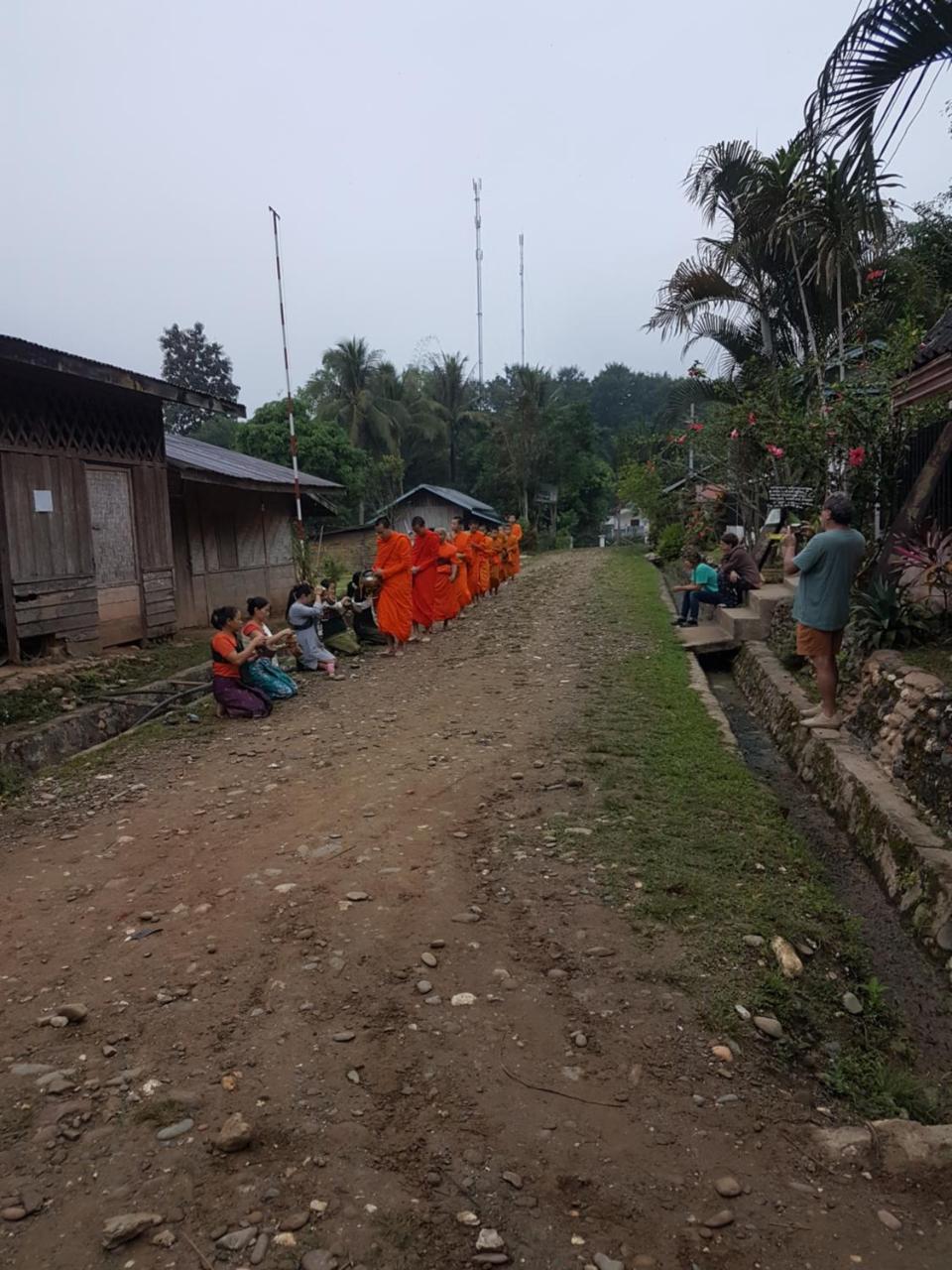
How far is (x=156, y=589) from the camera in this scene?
36.2ft

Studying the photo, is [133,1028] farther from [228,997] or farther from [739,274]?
[739,274]

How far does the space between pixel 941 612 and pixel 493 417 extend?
120 ft

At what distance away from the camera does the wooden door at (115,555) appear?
10039 mm

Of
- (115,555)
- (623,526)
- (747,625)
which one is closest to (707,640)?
(747,625)

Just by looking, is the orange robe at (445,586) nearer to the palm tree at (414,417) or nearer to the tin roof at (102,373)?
the tin roof at (102,373)

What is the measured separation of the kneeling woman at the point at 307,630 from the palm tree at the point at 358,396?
97.0ft

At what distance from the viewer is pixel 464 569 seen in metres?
14.2

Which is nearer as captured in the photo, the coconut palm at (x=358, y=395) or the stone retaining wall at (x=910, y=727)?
the stone retaining wall at (x=910, y=727)

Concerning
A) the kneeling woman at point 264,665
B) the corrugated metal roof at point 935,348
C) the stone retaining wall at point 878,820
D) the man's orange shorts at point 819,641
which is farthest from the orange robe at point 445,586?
the man's orange shorts at point 819,641

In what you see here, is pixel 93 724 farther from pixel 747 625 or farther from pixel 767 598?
pixel 767 598

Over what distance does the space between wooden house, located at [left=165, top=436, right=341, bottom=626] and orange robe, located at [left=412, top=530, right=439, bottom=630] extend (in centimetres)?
309

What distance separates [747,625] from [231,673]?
254 inches

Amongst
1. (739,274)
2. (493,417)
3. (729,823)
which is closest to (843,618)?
(729,823)

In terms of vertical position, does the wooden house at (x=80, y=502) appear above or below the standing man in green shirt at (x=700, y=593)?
above
